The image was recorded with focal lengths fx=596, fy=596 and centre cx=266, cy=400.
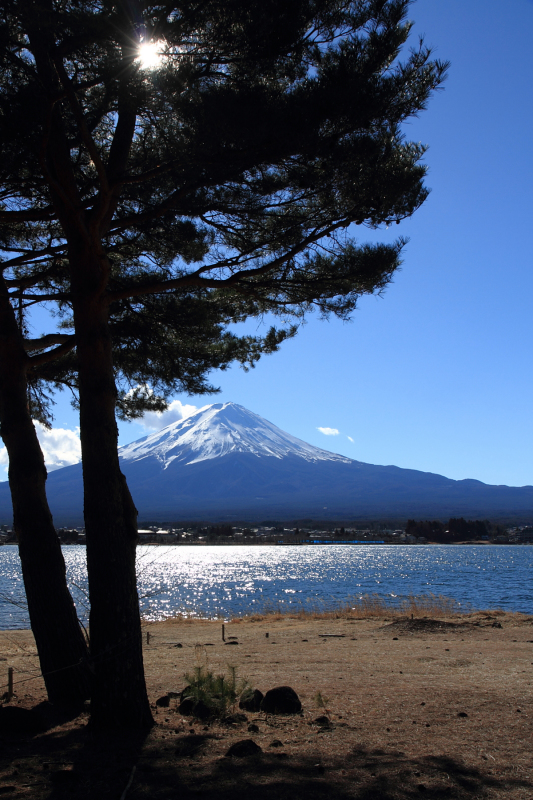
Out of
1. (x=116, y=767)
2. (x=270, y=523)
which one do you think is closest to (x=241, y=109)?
(x=116, y=767)

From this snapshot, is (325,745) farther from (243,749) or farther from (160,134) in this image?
(160,134)

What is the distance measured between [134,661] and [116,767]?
97cm

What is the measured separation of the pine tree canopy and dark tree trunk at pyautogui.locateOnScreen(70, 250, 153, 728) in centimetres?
69

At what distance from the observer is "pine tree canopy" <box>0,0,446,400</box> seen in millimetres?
4953

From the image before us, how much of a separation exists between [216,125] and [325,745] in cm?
487

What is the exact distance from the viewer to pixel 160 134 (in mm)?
5867

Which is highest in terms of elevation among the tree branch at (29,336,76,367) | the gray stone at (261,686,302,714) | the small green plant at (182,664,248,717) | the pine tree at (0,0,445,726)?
the pine tree at (0,0,445,726)

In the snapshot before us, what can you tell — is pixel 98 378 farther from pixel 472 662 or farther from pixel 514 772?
pixel 472 662

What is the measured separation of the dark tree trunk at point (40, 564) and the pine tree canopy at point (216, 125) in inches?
30.1

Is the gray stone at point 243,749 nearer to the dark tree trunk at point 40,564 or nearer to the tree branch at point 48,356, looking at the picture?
the dark tree trunk at point 40,564

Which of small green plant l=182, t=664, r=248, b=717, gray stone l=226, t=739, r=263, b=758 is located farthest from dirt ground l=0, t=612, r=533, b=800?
small green plant l=182, t=664, r=248, b=717

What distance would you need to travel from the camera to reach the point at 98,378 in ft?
15.8

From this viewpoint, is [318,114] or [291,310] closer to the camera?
[318,114]

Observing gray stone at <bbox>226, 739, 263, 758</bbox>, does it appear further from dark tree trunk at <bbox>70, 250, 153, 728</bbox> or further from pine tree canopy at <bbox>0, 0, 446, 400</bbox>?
pine tree canopy at <bbox>0, 0, 446, 400</bbox>
